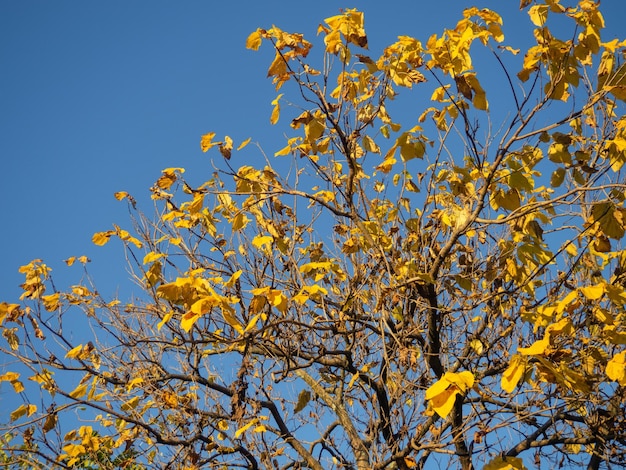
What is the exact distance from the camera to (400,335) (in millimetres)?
2842

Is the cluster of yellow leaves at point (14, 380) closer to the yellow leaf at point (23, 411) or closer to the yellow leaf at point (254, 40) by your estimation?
the yellow leaf at point (23, 411)

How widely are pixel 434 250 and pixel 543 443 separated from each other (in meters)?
1.38

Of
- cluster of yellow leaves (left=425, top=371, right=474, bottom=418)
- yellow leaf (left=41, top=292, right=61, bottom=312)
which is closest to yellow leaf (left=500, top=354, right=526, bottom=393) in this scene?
cluster of yellow leaves (left=425, top=371, right=474, bottom=418)

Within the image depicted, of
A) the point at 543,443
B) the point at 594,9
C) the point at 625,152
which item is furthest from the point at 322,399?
the point at 594,9

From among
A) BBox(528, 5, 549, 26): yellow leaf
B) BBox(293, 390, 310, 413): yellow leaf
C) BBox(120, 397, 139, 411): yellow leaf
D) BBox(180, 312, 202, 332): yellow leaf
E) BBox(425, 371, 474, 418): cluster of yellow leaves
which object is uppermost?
BBox(120, 397, 139, 411): yellow leaf

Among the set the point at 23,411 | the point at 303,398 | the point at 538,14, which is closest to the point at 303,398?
the point at 303,398

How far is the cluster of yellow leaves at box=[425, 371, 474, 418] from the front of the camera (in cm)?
140

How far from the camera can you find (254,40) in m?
2.09

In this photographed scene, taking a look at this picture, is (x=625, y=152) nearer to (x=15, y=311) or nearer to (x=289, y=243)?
(x=289, y=243)

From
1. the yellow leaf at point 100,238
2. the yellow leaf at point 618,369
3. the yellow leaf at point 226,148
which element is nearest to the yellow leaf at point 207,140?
the yellow leaf at point 226,148

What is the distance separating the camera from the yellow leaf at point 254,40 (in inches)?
81.8

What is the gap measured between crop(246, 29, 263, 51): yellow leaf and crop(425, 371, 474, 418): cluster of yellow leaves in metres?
1.37

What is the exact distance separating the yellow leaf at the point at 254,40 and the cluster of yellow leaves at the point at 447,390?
1366 mm

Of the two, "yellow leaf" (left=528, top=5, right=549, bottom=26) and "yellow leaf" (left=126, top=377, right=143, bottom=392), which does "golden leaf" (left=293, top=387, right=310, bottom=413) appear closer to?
"yellow leaf" (left=126, top=377, right=143, bottom=392)
